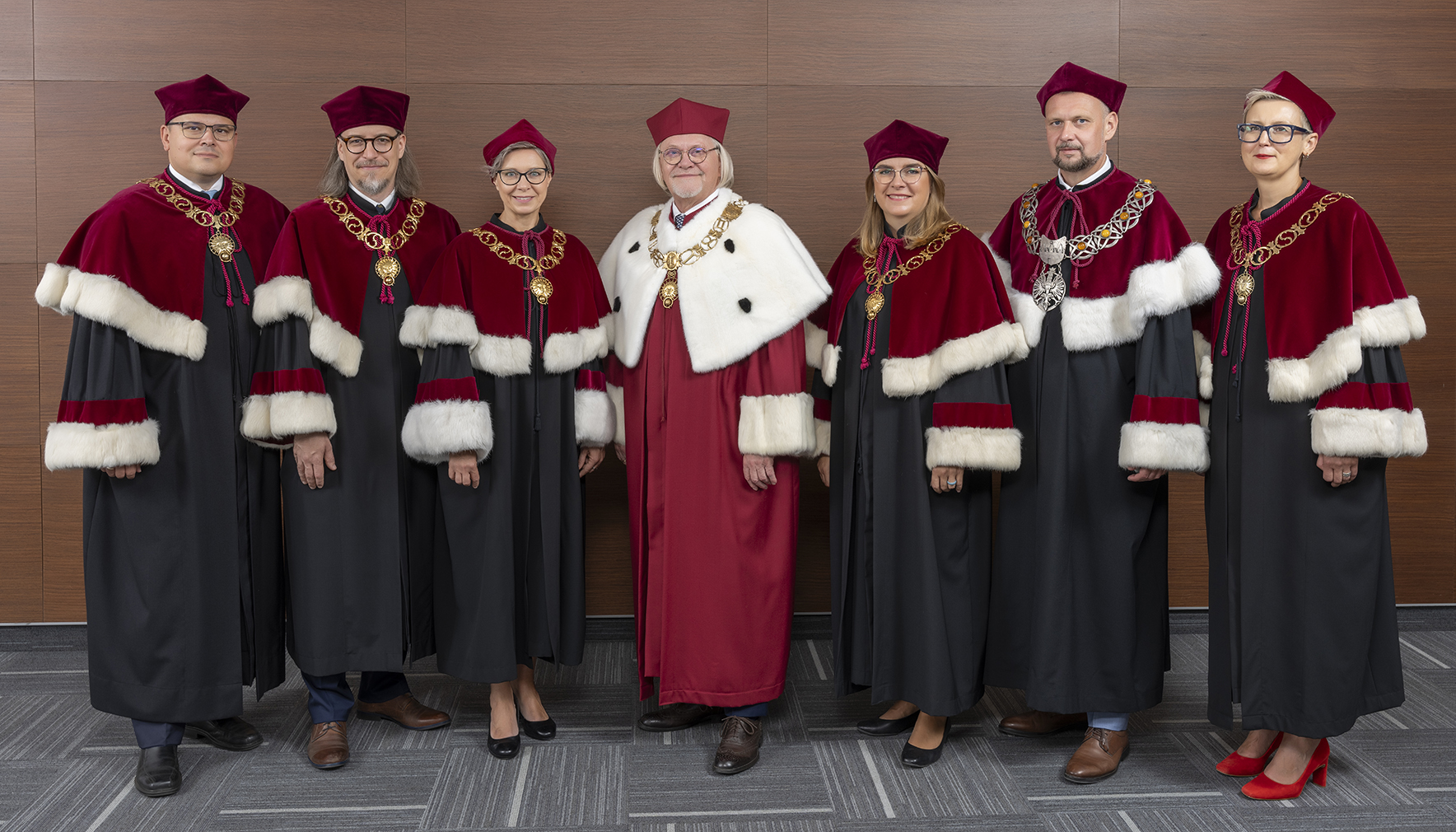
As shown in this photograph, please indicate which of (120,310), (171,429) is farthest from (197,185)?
(171,429)

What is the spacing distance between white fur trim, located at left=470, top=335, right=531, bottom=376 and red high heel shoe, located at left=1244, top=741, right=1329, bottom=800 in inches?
95.7

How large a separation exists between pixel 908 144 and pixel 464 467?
163cm

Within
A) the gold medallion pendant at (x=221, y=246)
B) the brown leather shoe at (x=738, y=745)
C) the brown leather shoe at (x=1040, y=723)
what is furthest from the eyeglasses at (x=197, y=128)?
the brown leather shoe at (x=1040, y=723)

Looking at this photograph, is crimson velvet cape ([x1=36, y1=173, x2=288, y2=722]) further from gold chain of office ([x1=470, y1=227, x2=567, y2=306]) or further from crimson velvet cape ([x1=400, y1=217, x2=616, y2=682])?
gold chain of office ([x1=470, y1=227, x2=567, y2=306])

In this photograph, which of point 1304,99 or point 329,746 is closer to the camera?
point 1304,99

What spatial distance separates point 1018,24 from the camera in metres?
3.78

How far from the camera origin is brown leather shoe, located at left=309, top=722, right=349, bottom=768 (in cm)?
278

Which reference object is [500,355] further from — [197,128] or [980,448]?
[980,448]

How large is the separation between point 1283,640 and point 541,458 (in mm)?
2214

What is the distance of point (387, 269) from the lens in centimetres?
279

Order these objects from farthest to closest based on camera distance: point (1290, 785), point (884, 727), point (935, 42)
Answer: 1. point (935, 42)
2. point (884, 727)
3. point (1290, 785)

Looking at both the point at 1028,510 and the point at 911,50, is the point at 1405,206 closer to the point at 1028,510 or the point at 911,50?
the point at 911,50

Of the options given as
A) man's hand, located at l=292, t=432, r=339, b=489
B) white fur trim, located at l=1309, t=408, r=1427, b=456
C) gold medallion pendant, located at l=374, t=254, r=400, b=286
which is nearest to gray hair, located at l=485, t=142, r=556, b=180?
gold medallion pendant, located at l=374, t=254, r=400, b=286

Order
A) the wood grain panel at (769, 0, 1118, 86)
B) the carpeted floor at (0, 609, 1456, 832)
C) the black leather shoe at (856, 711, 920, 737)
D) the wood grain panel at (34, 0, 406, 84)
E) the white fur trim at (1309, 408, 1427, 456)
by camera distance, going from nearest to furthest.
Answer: the white fur trim at (1309, 408, 1427, 456) → the carpeted floor at (0, 609, 1456, 832) → the black leather shoe at (856, 711, 920, 737) → the wood grain panel at (34, 0, 406, 84) → the wood grain panel at (769, 0, 1118, 86)
